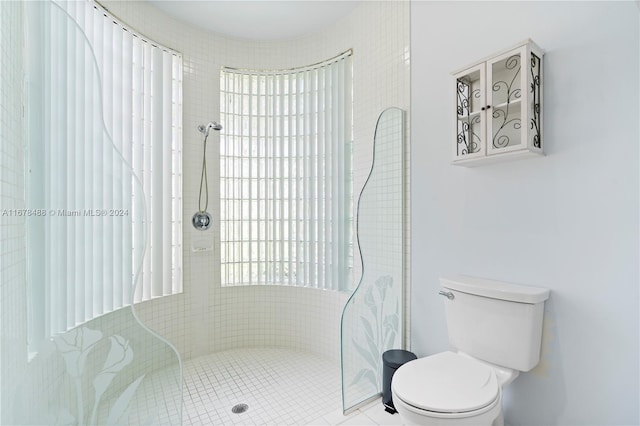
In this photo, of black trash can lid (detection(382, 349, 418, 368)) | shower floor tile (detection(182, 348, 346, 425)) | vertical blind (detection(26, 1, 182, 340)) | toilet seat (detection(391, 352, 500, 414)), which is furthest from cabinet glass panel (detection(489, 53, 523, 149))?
shower floor tile (detection(182, 348, 346, 425))

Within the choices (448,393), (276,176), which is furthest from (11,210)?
(276,176)

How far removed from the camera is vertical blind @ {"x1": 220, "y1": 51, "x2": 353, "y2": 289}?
252 centimetres

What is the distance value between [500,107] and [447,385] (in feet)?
4.03

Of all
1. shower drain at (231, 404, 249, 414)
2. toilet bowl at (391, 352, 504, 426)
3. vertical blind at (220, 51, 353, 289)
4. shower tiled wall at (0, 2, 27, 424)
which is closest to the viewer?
shower tiled wall at (0, 2, 27, 424)

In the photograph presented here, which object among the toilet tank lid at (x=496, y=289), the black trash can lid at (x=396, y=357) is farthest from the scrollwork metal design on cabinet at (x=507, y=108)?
the black trash can lid at (x=396, y=357)

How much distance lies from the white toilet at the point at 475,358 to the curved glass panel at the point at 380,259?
399 millimetres

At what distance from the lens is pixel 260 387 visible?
2.11 metres

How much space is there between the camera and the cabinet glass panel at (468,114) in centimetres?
158

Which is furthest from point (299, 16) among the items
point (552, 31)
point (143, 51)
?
point (552, 31)

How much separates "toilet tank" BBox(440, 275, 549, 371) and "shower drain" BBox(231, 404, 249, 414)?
4.19 feet

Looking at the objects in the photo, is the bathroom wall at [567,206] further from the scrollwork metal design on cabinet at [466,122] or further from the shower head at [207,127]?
the shower head at [207,127]

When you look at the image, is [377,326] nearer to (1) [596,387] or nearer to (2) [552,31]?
(1) [596,387]

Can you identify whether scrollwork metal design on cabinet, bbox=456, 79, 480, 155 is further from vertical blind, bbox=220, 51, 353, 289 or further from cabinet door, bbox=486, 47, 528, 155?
vertical blind, bbox=220, 51, 353, 289

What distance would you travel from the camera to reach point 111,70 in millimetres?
1915
